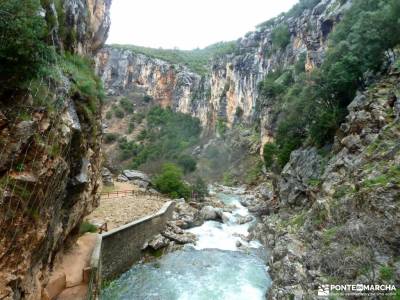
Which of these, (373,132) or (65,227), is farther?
(373,132)

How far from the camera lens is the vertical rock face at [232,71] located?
40.5m

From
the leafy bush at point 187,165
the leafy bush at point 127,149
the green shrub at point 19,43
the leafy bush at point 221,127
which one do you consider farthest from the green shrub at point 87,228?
the leafy bush at point 221,127

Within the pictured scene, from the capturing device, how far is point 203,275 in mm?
15289

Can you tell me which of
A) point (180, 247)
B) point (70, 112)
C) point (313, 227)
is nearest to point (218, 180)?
point (180, 247)

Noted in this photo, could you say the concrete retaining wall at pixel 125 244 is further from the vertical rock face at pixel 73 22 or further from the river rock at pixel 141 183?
the river rock at pixel 141 183

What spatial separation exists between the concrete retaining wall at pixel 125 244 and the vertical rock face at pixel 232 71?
60.3 ft

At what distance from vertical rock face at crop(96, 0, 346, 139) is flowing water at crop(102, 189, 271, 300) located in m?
21.1

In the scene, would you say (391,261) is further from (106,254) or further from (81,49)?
(81,49)

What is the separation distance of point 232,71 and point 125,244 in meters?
52.0

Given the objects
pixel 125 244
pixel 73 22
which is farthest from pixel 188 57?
pixel 73 22

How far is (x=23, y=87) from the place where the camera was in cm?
646

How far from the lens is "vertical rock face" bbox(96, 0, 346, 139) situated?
133ft

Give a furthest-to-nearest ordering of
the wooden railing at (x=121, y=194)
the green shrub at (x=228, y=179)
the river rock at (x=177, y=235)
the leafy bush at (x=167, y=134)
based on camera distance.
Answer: the leafy bush at (x=167, y=134), the green shrub at (x=228, y=179), the wooden railing at (x=121, y=194), the river rock at (x=177, y=235)

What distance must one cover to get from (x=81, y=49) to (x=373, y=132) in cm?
1374
